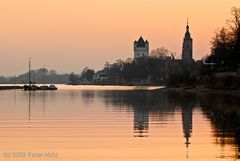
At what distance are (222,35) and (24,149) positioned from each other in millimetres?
122573

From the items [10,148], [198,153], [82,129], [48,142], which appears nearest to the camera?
[198,153]

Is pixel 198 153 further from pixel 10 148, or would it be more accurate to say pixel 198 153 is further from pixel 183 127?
pixel 183 127

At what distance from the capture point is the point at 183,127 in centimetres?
3816

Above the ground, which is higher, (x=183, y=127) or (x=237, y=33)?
(x=237, y=33)

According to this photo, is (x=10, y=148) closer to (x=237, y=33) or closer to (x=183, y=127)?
(x=183, y=127)

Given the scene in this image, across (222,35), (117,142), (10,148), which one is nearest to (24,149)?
(10,148)

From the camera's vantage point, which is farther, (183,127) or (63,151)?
(183,127)

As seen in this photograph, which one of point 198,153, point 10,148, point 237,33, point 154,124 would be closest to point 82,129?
point 154,124

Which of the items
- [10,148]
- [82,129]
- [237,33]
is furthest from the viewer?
[237,33]

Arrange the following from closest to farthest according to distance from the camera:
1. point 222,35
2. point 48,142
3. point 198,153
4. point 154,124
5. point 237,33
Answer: point 198,153 < point 48,142 < point 154,124 < point 237,33 < point 222,35

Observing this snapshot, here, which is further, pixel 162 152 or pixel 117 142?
pixel 117 142

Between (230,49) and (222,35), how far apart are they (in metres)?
8.42

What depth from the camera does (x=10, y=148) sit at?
87.0 ft

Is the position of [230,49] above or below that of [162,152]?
above
